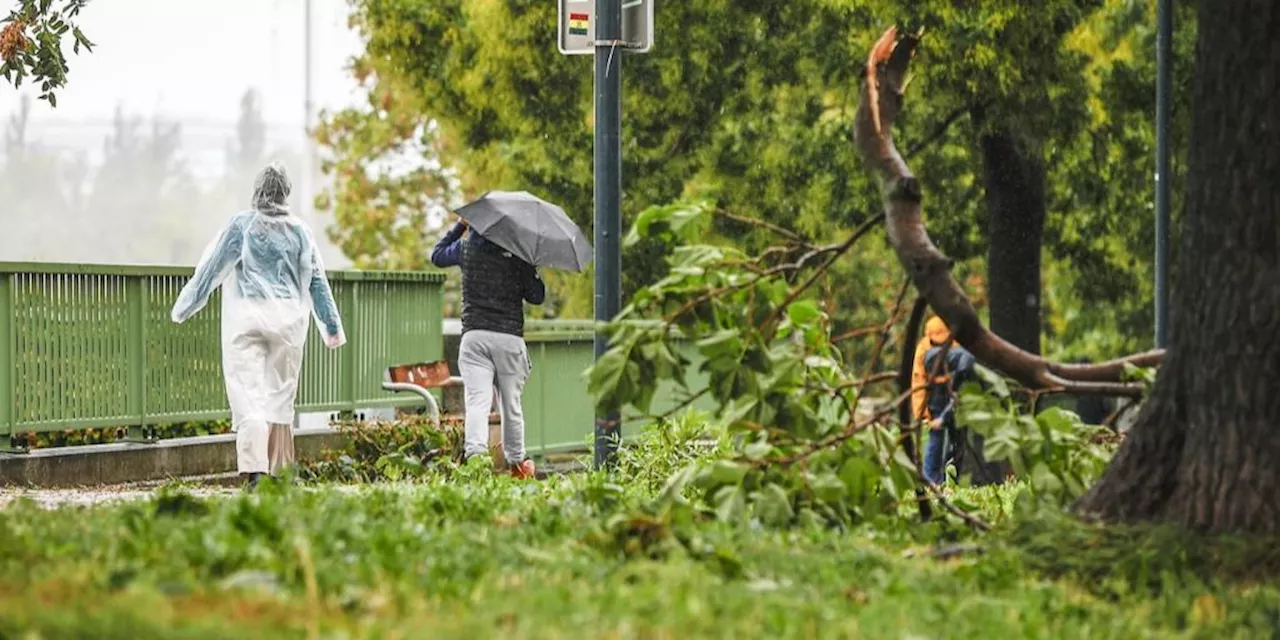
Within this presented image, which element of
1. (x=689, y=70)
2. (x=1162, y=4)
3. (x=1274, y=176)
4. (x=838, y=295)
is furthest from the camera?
(x=838, y=295)

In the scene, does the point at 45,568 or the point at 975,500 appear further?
the point at 975,500

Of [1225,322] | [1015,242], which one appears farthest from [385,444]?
[1225,322]

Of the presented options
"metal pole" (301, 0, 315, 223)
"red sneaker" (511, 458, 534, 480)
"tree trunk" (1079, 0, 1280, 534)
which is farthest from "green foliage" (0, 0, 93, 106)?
"metal pole" (301, 0, 315, 223)

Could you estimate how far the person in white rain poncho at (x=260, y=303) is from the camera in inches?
526

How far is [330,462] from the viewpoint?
51.6ft

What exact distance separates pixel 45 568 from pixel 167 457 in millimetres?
9704

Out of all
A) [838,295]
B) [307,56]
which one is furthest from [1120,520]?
[307,56]

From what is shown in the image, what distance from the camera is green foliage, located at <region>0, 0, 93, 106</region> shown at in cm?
1319

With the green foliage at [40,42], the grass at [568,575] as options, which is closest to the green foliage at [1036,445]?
the grass at [568,575]

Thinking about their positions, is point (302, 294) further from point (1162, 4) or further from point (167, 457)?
point (1162, 4)

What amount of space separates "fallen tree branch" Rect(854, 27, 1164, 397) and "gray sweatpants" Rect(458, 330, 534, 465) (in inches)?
219

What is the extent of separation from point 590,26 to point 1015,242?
11896mm

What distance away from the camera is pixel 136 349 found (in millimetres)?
15555

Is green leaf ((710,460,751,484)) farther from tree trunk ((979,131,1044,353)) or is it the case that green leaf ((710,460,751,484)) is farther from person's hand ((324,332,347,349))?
tree trunk ((979,131,1044,353))
